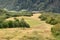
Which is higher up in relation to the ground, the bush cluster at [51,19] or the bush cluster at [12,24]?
the bush cluster at [12,24]

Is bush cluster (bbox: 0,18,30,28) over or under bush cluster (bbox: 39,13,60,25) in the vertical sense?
over

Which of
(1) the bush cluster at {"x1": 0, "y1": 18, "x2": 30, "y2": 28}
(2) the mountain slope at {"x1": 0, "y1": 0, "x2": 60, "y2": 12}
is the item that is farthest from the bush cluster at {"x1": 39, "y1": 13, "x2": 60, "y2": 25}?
(2) the mountain slope at {"x1": 0, "y1": 0, "x2": 60, "y2": 12}

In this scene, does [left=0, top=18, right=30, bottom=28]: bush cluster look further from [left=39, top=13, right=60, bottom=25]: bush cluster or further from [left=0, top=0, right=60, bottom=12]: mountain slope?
[left=0, top=0, right=60, bottom=12]: mountain slope

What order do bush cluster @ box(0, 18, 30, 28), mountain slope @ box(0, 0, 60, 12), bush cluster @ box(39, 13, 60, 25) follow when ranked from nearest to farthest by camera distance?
bush cluster @ box(0, 18, 30, 28) < bush cluster @ box(39, 13, 60, 25) < mountain slope @ box(0, 0, 60, 12)

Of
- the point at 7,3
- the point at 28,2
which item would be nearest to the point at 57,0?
the point at 28,2

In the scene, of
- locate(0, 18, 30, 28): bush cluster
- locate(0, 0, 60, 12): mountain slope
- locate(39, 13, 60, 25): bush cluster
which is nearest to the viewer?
→ locate(0, 18, 30, 28): bush cluster

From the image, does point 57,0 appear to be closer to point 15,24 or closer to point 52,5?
point 52,5

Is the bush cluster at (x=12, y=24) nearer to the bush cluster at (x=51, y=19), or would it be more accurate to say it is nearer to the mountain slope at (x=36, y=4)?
the bush cluster at (x=51, y=19)

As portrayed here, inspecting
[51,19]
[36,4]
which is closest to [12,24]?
[51,19]

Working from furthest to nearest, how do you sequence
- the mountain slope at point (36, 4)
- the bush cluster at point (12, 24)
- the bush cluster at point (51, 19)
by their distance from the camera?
the mountain slope at point (36, 4), the bush cluster at point (51, 19), the bush cluster at point (12, 24)


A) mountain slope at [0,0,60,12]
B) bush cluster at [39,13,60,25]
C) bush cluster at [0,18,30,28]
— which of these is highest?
bush cluster at [0,18,30,28]

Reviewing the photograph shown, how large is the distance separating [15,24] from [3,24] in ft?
4.80

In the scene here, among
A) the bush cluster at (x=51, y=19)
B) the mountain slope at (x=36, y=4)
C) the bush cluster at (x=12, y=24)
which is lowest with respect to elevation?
the mountain slope at (x=36, y=4)

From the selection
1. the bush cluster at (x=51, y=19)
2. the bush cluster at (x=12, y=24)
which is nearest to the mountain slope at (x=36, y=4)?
the bush cluster at (x=51, y=19)
